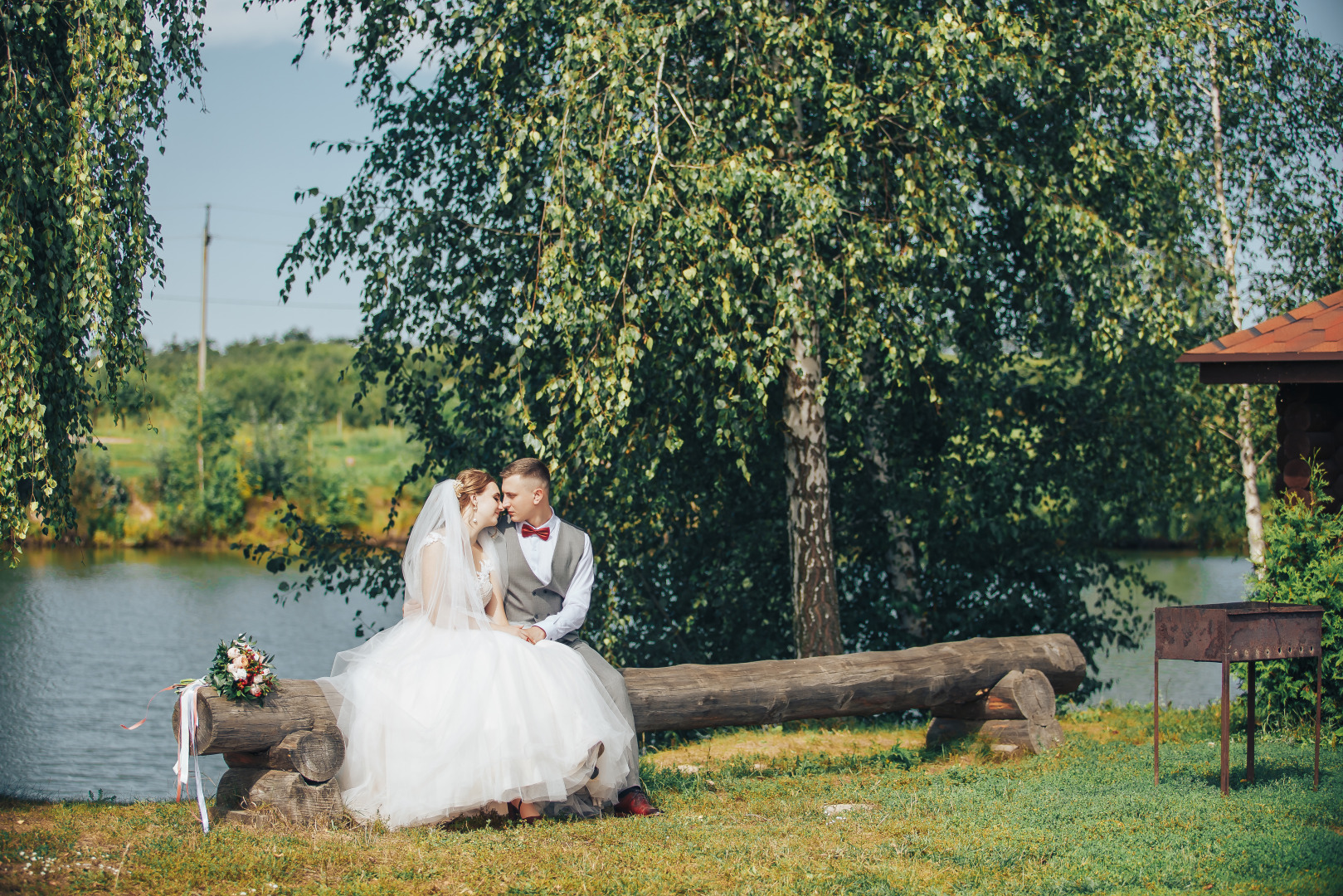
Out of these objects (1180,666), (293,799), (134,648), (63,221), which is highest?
(63,221)

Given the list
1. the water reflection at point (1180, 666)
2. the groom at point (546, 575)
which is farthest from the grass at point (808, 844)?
the water reflection at point (1180, 666)

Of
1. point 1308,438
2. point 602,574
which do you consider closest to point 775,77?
point 602,574

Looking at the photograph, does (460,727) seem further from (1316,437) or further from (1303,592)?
(1316,437)

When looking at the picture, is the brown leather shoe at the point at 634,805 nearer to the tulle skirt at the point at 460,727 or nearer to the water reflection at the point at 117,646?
the tulle skirt at the point at 460,727

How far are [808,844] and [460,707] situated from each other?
72.8 inches

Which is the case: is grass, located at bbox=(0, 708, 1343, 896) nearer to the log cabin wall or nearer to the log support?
the log support

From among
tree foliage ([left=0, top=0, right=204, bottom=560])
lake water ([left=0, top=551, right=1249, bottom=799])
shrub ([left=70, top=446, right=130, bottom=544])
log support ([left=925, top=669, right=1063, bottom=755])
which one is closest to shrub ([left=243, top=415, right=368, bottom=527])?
lake water ([left=0, top=551, right=1249, bottom=799])

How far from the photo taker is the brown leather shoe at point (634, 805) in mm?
6074

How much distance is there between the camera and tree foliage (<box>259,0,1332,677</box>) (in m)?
7.96

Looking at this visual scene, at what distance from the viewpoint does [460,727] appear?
550 centimetres

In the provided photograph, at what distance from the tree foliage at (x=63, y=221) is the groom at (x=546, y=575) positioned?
10.3 ft

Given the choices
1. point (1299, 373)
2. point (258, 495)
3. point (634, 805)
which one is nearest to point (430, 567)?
point (634, 805)

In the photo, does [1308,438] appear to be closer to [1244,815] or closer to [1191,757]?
[1191,757]

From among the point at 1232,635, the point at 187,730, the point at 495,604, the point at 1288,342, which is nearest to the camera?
the point at 187,730
